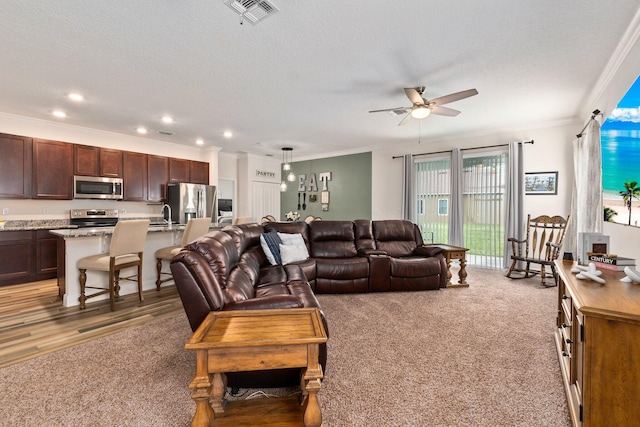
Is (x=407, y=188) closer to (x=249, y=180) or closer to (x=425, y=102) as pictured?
(x=425, y=102)

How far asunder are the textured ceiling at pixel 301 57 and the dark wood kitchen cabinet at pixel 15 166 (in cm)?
52

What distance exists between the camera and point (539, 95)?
3.74 meters

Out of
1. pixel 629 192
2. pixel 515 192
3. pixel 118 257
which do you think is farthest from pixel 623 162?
pixel 118 257

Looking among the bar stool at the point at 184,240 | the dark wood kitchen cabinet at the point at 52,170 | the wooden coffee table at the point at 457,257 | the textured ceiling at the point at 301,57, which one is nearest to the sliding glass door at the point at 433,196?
the textured ceiling at the point at 301,57

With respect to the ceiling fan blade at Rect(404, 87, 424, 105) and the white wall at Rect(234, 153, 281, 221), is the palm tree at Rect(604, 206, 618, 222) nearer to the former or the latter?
the ceiling fan blade at Rect(404, 87, 424, 105)

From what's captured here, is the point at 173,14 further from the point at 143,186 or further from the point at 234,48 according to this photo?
the point at 143,186

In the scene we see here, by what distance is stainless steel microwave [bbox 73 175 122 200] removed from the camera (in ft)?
16.5

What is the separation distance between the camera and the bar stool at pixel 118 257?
10.5 feet

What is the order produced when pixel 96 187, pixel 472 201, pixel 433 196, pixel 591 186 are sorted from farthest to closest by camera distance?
pixel 433 196
pixel 472 201
pixel 96 187
pixel 591 186

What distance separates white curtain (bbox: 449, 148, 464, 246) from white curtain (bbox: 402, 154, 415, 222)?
33.9 inches

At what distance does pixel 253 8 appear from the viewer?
2.07m

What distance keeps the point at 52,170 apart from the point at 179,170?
2.08 metres

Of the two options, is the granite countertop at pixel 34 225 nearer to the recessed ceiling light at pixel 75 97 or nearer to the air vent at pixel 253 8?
the recessed ceiling light at pixel 75 97

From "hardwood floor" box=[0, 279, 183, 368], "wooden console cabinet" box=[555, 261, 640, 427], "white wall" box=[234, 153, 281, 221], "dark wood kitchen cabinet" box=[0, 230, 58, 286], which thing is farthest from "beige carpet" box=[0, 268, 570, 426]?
"white wall" box=[234, 153, 281, 221]
